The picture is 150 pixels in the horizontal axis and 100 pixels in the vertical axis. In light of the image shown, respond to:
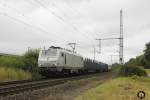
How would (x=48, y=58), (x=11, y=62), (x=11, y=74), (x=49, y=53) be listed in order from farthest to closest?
(x=49, y=53), (x=11, y=62), (x=48, y=58), (x=11, y=74)

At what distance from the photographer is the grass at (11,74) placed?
89.6 ft

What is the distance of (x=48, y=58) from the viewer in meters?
32.2

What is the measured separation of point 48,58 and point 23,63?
135 inches

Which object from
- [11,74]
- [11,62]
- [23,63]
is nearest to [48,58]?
[23,63]

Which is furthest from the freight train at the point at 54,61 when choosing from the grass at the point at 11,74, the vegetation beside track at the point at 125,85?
the vegetation beside track at the point at 125,85

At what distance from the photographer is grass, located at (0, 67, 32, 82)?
2731 centimetres

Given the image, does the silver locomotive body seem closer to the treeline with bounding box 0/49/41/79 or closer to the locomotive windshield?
the locomotive windshield

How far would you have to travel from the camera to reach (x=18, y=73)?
29812 millimetres

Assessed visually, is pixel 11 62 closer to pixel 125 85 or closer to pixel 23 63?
pixel 23 63

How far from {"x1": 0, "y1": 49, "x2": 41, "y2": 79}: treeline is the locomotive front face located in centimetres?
157

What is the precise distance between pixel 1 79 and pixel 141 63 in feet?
231

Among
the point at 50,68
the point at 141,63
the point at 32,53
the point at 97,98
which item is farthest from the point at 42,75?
the point at 141,63

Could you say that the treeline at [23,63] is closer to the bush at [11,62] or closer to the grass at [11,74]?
the bush at [11,62]

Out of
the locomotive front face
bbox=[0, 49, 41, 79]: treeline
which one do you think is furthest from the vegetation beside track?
bbox=[0, 49, 41, 79]: treeline
